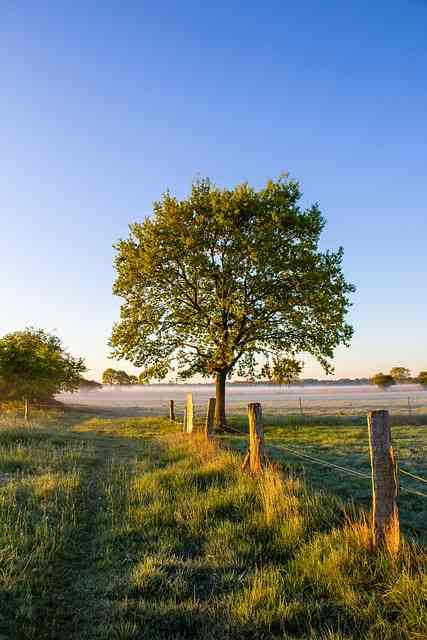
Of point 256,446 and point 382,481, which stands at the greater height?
point 382,481

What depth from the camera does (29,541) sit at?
6.82 m

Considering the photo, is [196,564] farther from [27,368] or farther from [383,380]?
[383,380]

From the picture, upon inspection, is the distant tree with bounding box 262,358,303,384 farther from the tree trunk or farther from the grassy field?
the grassy field

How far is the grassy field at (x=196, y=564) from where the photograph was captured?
15.9 feet

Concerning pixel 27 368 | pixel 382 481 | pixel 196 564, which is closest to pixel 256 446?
pixel 382 481

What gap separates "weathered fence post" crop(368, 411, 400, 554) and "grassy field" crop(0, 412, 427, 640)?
0.27 m

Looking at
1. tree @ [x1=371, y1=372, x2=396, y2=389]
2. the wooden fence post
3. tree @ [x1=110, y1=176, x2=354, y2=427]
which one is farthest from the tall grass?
tree @ [x1=371, y1=372, x2=396, y2=389]

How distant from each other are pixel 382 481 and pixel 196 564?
3068 millimetres

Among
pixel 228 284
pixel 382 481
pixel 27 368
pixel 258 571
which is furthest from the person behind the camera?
pixel 27 368

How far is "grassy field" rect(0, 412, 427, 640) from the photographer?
15.9 ft

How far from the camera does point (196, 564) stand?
20.6 feet

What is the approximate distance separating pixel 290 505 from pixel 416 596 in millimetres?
3168

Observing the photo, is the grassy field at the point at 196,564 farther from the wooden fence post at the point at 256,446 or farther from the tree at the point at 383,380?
the tree at the point at 383,380

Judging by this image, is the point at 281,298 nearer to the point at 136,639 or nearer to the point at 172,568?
the point at 172,568
